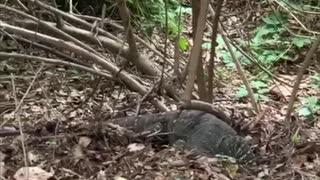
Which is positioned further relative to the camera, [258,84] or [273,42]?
[273,42]

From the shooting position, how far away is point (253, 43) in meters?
6.86

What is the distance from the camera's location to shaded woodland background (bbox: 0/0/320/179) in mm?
3602

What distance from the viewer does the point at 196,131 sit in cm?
394

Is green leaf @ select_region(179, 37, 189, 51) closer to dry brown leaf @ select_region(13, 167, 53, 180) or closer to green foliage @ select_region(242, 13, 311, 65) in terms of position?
green foliage @ select_region(242, 13, 311, 65)

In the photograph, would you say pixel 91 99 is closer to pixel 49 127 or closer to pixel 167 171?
pixel 49 127

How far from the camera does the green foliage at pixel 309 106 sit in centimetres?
468

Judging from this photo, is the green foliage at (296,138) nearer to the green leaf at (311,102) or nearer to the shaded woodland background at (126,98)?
the shaded woodland background at (126,98)

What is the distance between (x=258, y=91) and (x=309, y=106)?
785mm

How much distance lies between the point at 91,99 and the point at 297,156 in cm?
164

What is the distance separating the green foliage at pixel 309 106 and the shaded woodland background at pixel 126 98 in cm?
1

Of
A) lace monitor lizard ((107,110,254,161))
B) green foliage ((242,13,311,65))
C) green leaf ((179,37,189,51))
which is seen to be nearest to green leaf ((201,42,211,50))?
green leaf ((179,37,189,51))

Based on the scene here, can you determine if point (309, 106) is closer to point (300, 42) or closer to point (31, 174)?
point (300, 42)

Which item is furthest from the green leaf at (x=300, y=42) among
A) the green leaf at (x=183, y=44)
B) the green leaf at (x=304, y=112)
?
the green leaf at (x=304, y=112)

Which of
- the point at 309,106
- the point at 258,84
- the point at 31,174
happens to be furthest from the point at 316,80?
the point at 31,174
